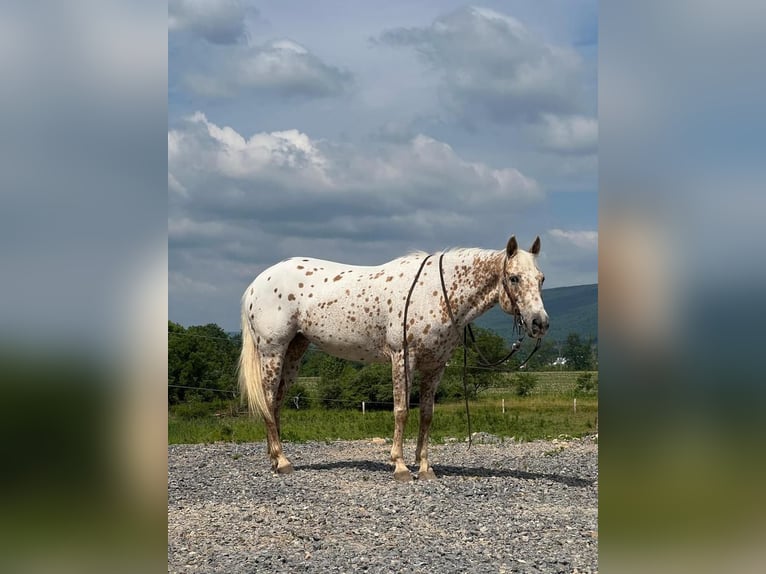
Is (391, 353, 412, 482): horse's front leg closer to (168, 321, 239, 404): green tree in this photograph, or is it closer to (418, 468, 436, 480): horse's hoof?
(418, 468, 436, 480): horse's hoof

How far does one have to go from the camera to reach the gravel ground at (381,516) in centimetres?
532

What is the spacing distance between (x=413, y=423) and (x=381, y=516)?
9.60 meters

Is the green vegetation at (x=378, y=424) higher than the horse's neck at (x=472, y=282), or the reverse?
the horse's neck at (x=472, y=282)

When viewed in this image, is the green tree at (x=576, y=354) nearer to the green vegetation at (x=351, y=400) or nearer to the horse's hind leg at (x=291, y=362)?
the green vegetation at (x=351, y=400)

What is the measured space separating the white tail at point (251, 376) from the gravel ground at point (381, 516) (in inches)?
31.4

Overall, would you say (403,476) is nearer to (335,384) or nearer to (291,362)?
(291,362)

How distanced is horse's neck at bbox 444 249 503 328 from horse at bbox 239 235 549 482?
1 cm

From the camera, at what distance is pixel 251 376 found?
955cm

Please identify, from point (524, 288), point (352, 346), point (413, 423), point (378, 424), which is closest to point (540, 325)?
point (524, 288)

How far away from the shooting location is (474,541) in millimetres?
5863

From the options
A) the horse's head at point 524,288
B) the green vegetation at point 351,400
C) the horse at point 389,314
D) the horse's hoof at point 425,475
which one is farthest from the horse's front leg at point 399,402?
the green vegetation at point 351,400

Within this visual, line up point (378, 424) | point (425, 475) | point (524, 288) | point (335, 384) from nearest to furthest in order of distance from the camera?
1. point (524, 288)
2. point (425, 475)
3. point (378, 424)
4. point (335, 384)
